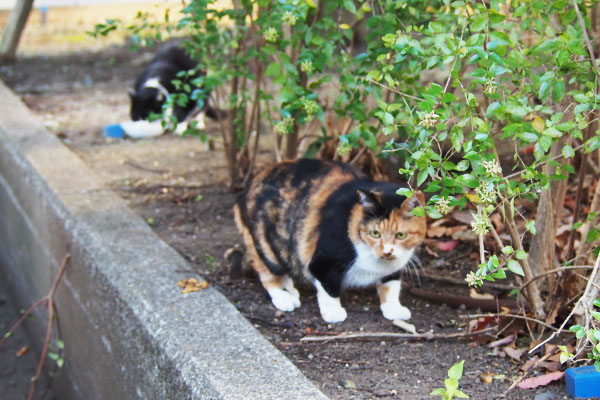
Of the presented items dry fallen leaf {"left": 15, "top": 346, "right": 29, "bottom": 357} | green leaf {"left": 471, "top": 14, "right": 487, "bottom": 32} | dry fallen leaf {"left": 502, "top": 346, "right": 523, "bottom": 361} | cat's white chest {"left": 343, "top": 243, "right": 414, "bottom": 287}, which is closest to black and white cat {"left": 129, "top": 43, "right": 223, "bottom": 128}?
dry fallen leaf {"left": 15, "top": 346, "right": 29, "bottom": 357}

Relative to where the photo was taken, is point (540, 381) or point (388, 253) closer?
point (540, 381)

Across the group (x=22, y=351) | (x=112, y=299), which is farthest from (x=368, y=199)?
(x=22, y=351)

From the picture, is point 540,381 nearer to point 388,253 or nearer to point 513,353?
point 513,353

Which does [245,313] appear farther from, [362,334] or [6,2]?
[6,2]

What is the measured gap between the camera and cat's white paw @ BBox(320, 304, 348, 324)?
9.64ft

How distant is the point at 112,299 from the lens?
3.02 metres

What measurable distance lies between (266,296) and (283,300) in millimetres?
139

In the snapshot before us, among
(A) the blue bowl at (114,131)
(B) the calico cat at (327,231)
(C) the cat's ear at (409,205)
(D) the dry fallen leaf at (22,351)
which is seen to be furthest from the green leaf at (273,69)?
(D) the dry fallen leaf at (22,351)

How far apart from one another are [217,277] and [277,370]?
1.12 meters

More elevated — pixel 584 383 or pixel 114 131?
pixel 584 383

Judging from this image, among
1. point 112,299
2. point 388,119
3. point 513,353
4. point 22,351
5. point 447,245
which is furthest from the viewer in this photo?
point 22,351

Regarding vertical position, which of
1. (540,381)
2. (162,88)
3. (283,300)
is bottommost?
(162,88)

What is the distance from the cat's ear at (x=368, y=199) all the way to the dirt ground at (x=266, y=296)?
1.63 feet

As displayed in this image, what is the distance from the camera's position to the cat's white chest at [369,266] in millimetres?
2883
